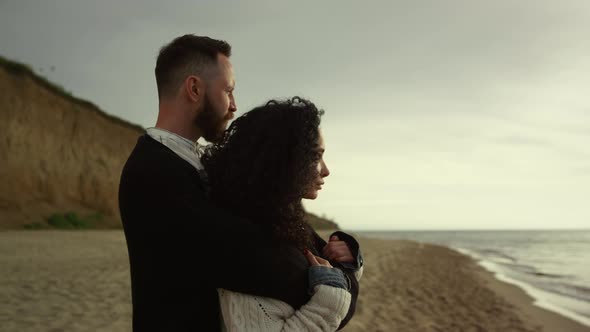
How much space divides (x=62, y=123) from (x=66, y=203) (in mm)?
3628

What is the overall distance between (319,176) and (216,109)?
43 cm

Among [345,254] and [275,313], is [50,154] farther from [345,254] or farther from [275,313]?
[275,313]

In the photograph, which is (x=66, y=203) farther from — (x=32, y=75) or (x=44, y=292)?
(x=44, y=292)

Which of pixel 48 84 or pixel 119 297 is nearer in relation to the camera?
pixel 119 297

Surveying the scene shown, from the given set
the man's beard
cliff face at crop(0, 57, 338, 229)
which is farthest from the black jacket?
cliff face at crop(0, 57, 338, 229)

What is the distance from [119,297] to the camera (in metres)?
6.45

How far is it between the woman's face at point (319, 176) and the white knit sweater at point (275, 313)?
32 cm

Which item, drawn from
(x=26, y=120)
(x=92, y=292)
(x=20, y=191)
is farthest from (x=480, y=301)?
(x=26, y=120)

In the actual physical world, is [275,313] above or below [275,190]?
below

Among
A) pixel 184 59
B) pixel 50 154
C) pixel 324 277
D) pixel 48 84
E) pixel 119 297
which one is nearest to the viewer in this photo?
pixel 324 277

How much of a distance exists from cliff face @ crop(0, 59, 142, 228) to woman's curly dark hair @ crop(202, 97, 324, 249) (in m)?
14.9

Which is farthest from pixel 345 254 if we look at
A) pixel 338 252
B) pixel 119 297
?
pixel 119 297

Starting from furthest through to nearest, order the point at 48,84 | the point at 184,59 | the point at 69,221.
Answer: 1. the point at 48,84
2. the point at 69,221
3. the point at 184,59

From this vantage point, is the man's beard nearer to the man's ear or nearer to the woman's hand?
the man's ear
